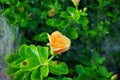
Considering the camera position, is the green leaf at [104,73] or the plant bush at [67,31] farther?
the green leaf at [104,73]

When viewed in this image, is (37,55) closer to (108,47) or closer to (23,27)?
(23,27)

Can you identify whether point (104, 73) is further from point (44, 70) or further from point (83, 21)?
point (44, 70)

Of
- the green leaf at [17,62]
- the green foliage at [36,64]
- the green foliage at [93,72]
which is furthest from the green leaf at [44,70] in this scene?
the green foliage at [93,72]

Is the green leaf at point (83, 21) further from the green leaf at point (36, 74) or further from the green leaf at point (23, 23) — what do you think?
the green leaf at point (36, 74)

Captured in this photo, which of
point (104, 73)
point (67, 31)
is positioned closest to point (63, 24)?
point (67, 31)

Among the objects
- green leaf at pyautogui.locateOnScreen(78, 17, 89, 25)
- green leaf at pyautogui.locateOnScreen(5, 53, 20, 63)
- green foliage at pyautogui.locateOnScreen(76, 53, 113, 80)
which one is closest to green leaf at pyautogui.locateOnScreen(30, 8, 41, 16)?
green leaf at pyautogui.locateOnScreen(78, 17, 89, 25)

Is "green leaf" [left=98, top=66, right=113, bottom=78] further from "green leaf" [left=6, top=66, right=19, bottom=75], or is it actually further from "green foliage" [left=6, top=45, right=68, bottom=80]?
"green leaf" [left=6, top=66, right=19, bottom=75]
